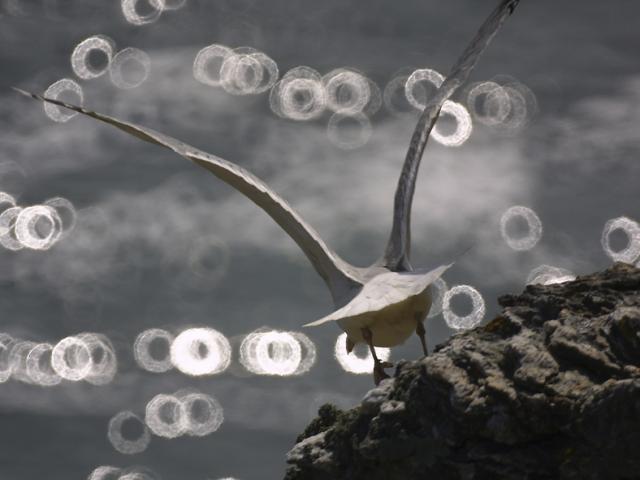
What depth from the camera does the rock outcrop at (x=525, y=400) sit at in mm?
5754

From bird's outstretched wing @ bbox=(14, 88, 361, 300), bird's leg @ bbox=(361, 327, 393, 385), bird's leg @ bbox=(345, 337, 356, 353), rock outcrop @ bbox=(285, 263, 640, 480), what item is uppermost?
bird's outstretched wing @ bbox=(14, 88, 361, 300)

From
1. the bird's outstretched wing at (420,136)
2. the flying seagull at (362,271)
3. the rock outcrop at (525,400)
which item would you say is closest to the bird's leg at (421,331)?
the flying seagull at (362,271)

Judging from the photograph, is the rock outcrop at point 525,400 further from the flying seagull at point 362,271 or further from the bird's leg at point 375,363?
the bird's leg at point 375,363

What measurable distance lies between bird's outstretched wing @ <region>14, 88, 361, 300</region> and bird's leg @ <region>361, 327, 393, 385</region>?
0.65 meters

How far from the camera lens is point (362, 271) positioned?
39.2 ft

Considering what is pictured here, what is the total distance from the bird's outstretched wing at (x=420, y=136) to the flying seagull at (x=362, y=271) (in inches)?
0.6

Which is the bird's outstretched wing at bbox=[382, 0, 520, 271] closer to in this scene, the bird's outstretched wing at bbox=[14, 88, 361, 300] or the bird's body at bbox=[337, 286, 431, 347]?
the bird's outstretched wing at bbox=[14, 88, 361, 300]

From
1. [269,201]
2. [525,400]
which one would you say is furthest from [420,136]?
[525,400]

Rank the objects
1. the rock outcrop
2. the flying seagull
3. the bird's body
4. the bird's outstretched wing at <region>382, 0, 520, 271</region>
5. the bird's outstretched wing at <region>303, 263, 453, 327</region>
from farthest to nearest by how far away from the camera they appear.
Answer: the bird's outstretched wing at <region>382, 0, 520, 271</region> < the bird's body < the flying seagull < the bird's outstretched wing at <region>303, 263, 453, 327</region> < the rock outcrop

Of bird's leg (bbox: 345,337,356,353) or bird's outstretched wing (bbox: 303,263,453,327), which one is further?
bird's leg (bbox: 345,337,356,353)

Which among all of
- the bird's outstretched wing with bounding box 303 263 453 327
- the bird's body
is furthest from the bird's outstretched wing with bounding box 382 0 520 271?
the bird's outstretched wing with bounding box 303 263 453 327

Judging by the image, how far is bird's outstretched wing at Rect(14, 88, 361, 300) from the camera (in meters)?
10.9

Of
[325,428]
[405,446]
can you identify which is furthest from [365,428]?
[325,428]

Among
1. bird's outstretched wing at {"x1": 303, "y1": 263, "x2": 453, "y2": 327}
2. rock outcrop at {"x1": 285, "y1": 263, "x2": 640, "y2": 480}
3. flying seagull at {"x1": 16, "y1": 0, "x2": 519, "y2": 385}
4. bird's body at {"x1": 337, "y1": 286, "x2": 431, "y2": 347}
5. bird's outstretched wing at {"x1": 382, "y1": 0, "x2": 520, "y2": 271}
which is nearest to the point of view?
rock outcrop at {"x1": 285, "y1": 263, "x2": 640, "y2": 480}
